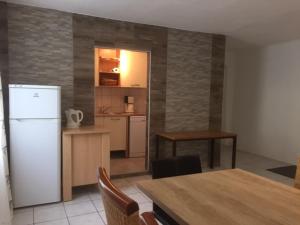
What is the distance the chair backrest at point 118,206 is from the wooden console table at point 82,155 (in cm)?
207

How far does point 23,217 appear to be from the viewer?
8.75 ft

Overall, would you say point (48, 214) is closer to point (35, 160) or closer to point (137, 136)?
point (35, 160)

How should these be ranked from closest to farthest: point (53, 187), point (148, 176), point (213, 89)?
point (53, 187), point (148, 176), point (213, 89)

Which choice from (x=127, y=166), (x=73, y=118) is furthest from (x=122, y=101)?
(x=73, y=118)

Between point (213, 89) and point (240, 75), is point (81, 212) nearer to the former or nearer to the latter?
point (213, 89)

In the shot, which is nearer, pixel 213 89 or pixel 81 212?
pixel 81 212

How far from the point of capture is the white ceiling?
9.61 ft

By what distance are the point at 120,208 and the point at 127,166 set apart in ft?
12.0

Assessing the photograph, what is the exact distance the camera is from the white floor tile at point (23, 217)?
2562 millimetres

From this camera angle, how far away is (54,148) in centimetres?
291

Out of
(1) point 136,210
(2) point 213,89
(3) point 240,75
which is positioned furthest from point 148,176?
(3) point 240,75

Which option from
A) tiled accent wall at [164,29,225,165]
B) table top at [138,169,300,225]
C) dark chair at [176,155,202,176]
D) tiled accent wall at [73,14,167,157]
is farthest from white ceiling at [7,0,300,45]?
table top at [138,169,300,225]

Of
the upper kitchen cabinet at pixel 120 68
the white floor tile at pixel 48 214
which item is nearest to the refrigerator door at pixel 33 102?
the white floor tile at pixel 48 214

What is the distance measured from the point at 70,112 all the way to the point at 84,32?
116 centimetres
